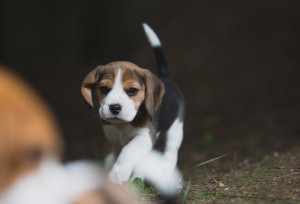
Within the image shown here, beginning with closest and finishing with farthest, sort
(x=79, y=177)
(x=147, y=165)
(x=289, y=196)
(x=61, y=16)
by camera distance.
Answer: (x=79, y=177) → (x=289, y=196) → (x=147, y=165) → (x=61, y=16)

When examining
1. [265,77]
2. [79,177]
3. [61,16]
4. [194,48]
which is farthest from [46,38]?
[79,177]

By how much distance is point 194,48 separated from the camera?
1395cm

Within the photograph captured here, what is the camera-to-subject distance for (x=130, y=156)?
5934 mm

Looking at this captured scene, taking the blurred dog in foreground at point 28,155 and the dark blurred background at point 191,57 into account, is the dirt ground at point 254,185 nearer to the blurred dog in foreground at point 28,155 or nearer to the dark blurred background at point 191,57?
the blurred dog in foreground at point 28,155

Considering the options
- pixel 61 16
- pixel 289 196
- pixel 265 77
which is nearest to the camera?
pixel 289 196

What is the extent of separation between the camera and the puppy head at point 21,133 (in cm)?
289

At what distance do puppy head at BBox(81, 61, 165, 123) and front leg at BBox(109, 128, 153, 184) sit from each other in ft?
0.71

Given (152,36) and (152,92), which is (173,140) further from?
(152,36)

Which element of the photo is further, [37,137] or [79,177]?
[79,177]

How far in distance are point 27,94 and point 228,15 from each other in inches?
458

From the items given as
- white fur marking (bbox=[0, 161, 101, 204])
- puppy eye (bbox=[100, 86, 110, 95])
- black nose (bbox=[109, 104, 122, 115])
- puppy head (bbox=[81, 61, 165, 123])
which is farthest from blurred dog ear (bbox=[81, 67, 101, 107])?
white fur marking (bbox=[0, 161, 101, 204])

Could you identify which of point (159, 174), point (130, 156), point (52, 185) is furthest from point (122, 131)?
point (52, 185)

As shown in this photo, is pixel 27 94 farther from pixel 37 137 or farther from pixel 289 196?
pixel 289 196

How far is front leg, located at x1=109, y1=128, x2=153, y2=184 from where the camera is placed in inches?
229
